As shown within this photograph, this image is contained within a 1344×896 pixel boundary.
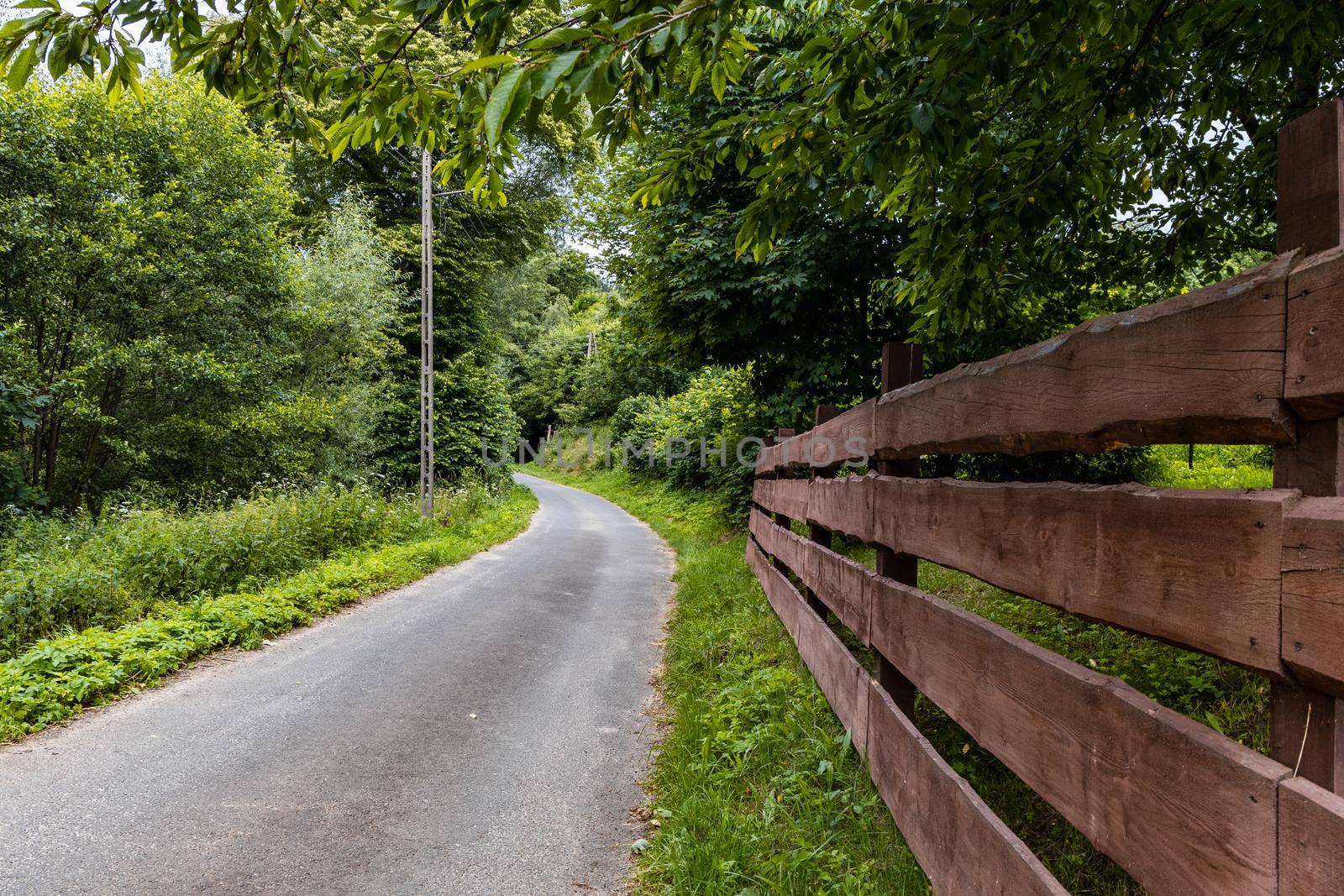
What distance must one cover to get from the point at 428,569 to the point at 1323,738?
983 cm

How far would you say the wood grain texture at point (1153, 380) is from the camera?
112cm

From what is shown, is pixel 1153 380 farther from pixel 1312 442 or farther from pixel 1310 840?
pixel 1310 840

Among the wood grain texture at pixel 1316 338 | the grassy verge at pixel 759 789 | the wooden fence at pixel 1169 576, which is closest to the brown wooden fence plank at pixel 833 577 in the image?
the grassy verge at pixel 759 789

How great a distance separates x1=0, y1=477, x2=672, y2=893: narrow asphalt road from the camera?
9.02 feet

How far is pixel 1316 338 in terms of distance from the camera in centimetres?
102

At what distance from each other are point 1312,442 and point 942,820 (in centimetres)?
151

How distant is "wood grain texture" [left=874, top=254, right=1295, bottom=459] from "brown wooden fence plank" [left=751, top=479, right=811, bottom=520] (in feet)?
9.73

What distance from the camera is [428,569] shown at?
9.66m

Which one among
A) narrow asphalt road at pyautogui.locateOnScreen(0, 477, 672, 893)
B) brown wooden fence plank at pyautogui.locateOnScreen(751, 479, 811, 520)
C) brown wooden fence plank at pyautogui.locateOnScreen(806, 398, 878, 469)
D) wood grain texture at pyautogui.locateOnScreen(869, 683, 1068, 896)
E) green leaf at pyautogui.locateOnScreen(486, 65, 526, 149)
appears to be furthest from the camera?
brown wooden fence plank at pyautogui.locateOnScreen(751, 479, 811, 520)

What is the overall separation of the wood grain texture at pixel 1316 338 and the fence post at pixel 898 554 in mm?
1857

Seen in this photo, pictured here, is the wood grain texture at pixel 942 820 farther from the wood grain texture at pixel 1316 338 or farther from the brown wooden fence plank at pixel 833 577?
the wood grain texture at pixel 1316 338

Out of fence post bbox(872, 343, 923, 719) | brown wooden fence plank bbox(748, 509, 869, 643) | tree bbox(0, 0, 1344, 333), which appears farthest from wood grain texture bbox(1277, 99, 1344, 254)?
brown wooden fence plank bbox(748, 509, 869, 643)

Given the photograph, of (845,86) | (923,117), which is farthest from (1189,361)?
(845,86)

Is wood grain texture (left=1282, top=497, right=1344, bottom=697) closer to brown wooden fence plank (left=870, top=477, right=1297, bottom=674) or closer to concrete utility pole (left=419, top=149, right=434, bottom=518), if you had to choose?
brown wooden fence plank (left=870, top=477, right=1297, bottom=674)
